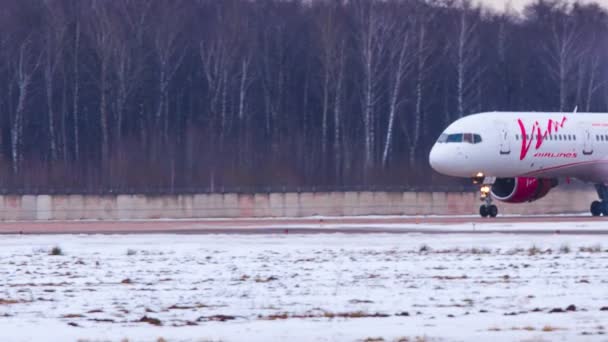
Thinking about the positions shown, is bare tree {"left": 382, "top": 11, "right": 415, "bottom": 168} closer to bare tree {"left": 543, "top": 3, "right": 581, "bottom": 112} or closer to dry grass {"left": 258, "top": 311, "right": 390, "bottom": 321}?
bare tree {"left": 543, "top": 3, "right": 581, "bottom": 112}

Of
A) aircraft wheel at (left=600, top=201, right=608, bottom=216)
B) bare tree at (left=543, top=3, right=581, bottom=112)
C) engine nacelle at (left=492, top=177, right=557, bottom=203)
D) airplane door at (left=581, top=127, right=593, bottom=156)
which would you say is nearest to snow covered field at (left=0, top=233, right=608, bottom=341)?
aircraft wheel at (left=600, top=201, right=608, bottom=216)

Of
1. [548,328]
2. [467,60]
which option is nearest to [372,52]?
[467,60]

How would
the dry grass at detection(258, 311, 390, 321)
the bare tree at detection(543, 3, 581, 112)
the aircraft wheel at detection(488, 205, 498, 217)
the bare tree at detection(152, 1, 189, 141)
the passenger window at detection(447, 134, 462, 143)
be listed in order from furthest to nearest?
the bare tree at detection(543, 3, 581, 112) → the bare tree at detection(152, 1, 189, 141) → the passenger window at detection(447, 134, 462, 143) → the aircraft wheel at detection(488, 205, 498, 217) → the dry grass at detection(258, 311, 390, 321)

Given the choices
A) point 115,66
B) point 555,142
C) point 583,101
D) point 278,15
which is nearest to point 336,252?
point 555,142

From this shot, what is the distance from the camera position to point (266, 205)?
55.3 metres

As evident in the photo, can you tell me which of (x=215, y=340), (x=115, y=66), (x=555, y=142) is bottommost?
(x=215, y=340)

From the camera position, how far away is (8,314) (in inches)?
722

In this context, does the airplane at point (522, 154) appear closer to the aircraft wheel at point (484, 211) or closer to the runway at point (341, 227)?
the aircraft wheel at point (484, 211)

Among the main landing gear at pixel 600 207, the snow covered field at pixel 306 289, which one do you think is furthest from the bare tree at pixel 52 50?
the snow covered field at pixel 306 289

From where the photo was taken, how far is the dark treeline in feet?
209

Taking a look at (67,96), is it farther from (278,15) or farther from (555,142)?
(555,142)

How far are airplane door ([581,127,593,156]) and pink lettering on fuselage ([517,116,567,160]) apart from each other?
122cm

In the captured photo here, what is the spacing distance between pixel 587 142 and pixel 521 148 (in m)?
Answer: 3.35

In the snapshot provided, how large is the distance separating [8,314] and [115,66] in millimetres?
53661
